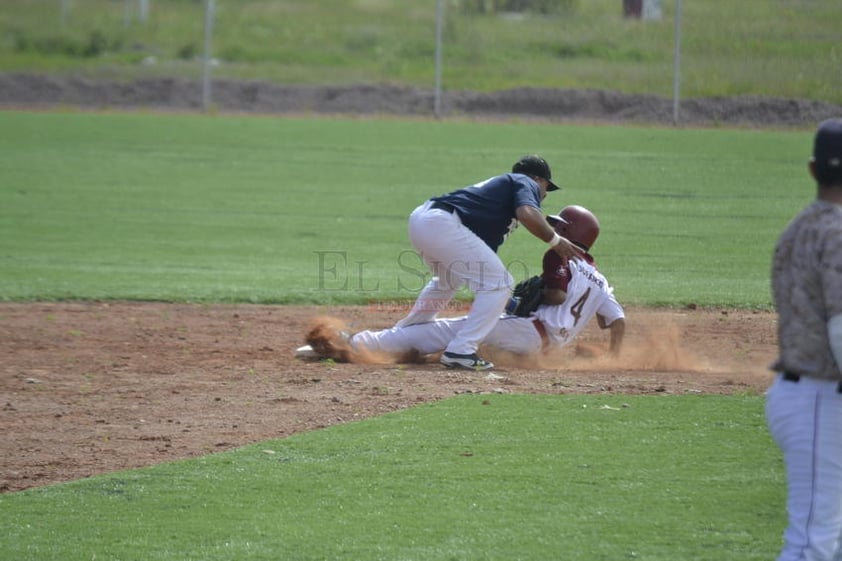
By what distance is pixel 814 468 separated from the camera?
165 inches

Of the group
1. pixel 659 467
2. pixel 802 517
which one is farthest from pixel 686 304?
pixel 802 517

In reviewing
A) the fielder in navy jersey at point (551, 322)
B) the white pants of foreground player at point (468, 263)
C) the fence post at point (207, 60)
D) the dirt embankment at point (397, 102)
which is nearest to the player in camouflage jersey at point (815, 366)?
the white pants of foreground player at point (468, 263)

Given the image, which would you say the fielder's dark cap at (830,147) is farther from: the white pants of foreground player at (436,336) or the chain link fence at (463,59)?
the chain link fence at (463,59)

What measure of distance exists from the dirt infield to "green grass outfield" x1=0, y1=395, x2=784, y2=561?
56 centimetres

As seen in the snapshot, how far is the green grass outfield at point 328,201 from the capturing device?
1409 cm

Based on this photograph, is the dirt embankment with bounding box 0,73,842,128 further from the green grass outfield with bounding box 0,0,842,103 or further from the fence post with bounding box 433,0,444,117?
the green grass outfield with bounding box 0,0,842,103

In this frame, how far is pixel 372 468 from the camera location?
6.57m

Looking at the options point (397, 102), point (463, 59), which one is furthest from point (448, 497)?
point (463, 59)

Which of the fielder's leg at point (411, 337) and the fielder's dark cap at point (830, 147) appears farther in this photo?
the fielder's leg at point (411, 337)

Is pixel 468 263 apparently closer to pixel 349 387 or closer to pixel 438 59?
pixel 349 387

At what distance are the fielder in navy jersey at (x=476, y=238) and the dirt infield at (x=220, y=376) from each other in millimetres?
332

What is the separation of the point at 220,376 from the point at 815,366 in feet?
19.3

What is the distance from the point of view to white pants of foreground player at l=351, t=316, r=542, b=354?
9.86 metres

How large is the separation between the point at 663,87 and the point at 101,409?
20.5 meters
